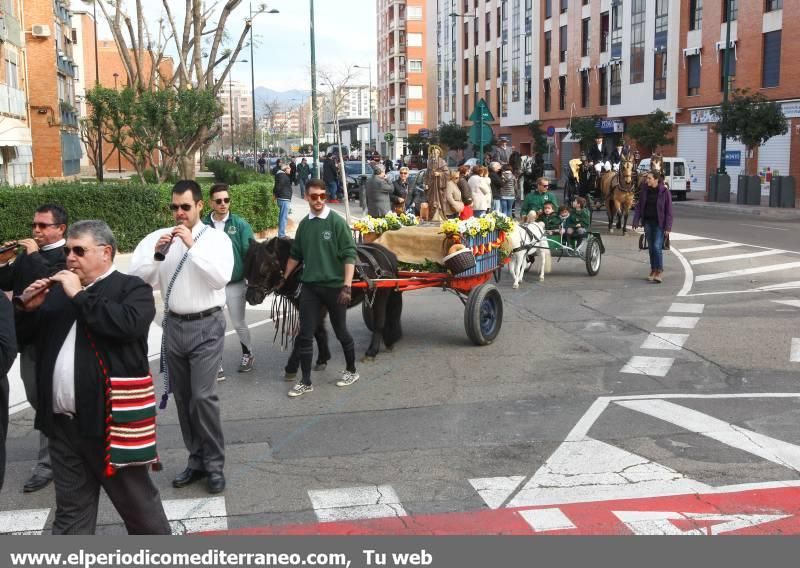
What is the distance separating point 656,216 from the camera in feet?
50.8

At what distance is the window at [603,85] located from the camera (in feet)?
179

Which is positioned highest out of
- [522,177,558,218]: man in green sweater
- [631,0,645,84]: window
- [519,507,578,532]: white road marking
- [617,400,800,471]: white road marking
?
[631,0,645,84]: window

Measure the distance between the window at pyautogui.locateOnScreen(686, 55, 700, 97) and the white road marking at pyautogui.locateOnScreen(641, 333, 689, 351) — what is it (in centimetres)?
3744

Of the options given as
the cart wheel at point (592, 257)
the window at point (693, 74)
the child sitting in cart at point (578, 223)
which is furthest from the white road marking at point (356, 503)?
the window at point (693, 74)

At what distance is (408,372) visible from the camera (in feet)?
31.4

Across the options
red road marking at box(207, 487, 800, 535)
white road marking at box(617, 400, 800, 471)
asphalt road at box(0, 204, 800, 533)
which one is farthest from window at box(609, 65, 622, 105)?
red road marking at box(207, 487, 800, 535)

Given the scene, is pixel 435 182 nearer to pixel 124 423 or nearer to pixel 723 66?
pixel 124 423

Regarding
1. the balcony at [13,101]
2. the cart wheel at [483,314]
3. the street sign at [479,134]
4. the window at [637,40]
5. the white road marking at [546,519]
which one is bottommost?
the white road marking at [546,519]

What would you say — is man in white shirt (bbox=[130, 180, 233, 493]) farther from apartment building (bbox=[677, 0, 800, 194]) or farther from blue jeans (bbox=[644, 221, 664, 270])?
apartment building (bbox=[677, 0, 800, 194])

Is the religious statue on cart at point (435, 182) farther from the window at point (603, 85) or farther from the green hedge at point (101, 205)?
the window at point (603, 85)

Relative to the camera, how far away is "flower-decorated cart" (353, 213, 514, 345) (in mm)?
10273

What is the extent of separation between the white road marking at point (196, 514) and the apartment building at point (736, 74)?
3472 cm
